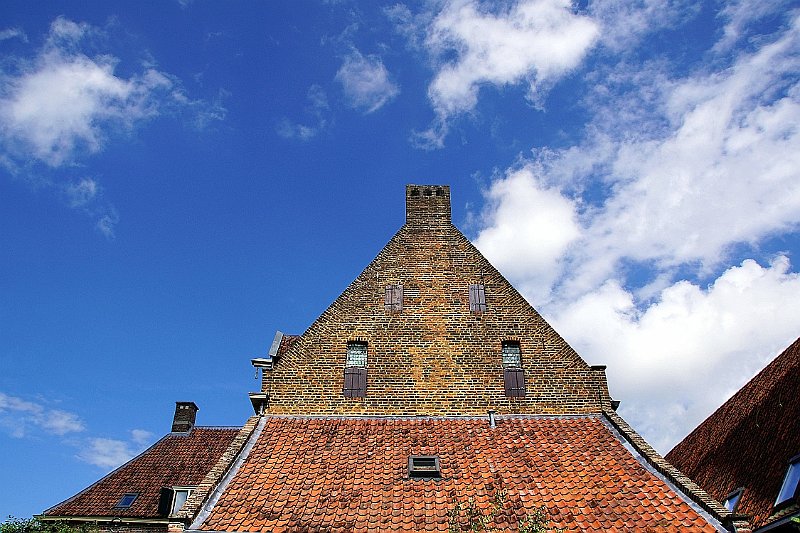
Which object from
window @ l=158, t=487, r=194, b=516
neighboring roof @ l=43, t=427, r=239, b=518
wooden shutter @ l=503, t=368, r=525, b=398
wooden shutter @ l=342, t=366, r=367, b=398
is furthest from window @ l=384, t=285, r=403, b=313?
neighboring roof @ l=43, t=427, r=239, b=518

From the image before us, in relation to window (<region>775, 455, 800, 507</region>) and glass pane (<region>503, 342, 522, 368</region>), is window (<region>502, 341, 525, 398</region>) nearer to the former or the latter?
glass pane (<region>503, 342, 522, 368</region>)

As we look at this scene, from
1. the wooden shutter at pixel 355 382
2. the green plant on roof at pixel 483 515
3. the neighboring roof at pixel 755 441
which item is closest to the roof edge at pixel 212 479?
the wooden shutter at pixel 355 382

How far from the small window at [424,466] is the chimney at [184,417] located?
1811 centimetres

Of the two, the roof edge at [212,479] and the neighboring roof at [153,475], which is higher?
the neighboring roof at [153,475]

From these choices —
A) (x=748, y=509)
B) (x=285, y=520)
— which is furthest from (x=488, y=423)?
(x=748, y=509)

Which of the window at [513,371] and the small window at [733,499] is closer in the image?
the window at [513,371]

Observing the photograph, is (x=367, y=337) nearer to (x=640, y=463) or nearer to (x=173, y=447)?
(x=640, y=463)

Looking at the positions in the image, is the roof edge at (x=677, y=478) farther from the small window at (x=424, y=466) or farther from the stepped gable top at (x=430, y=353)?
the small window at (x=424, y=466)

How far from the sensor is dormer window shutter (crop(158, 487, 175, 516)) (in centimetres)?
2195

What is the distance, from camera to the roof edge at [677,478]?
10.3 metres

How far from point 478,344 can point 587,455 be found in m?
3.89

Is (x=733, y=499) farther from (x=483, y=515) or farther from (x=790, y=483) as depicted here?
(x=483, y=515)

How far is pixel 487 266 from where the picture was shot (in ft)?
55.3

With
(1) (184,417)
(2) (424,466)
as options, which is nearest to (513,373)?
(2) (424,466)
